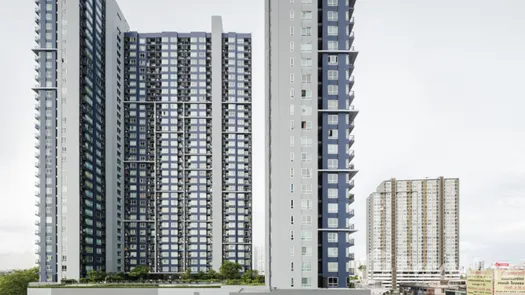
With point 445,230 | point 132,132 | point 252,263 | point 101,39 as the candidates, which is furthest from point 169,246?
point 445,230

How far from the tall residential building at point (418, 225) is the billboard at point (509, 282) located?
82.1 feet

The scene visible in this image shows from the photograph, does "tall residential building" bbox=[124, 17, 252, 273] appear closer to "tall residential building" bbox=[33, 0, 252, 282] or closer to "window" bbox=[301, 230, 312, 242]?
"tall residential building" bbox=[33, 0, 252, 282]

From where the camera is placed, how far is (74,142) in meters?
37.0

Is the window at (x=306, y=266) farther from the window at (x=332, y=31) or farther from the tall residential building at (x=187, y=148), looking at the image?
the tall residential building at (x=187, y=148)

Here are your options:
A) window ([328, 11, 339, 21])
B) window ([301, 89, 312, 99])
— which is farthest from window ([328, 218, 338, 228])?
window ([328, 11, 339, 21])

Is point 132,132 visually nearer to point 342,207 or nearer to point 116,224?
point 116,224

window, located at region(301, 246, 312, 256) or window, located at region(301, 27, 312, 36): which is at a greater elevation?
window, located at region(301, 27, 312, 36)

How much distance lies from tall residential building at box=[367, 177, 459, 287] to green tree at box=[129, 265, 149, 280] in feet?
81.8

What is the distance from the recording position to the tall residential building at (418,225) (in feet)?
150

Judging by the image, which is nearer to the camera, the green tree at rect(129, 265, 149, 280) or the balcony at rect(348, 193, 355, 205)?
the balcony at rect(348, 193, 355, 205)

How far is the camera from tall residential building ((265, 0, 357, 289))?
993 inches

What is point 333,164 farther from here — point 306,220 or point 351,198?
point 306,220

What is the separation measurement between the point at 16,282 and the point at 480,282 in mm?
34411

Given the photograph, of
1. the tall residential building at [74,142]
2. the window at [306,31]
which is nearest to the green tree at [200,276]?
the tall residential building at [74,142]
